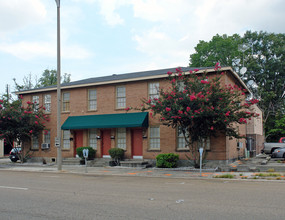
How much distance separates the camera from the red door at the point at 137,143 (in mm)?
22703

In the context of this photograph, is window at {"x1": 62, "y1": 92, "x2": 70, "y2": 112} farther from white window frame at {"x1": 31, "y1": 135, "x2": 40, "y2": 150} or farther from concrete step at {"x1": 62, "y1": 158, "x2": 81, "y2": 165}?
concrete step at {"x1": 62, "y1": 158, "x2": 81, "y2": 165}

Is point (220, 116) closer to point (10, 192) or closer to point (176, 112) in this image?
point (176, 112)

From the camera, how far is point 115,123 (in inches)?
880

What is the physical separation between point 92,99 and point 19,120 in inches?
237

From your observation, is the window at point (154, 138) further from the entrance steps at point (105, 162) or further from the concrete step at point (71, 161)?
the concrete step at point (71, 161)

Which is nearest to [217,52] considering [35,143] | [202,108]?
[35,143]

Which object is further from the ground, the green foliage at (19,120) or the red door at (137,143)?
the green foliage at (19,120)

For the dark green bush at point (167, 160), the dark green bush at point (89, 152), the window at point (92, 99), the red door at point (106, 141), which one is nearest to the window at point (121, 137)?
the red door at point (106, 141)

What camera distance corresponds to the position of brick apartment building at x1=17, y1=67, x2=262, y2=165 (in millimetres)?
21375

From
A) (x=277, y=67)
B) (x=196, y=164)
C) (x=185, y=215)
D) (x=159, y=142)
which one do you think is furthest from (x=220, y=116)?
(x=277, y=67)

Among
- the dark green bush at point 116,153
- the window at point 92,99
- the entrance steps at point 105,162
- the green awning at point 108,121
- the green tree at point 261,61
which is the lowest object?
the entrance steps at point 105,162

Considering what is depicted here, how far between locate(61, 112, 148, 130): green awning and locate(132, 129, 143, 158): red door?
1245 millimetres

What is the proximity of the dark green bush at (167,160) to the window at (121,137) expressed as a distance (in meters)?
3.90

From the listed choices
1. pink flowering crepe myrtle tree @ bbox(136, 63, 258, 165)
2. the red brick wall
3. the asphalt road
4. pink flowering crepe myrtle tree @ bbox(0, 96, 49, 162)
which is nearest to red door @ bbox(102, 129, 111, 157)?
the red brick wall
